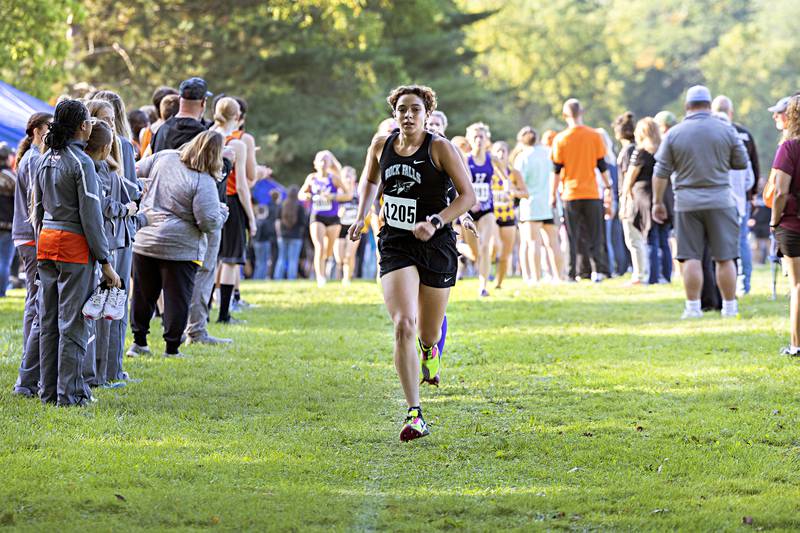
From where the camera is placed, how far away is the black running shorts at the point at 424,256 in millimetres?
8516

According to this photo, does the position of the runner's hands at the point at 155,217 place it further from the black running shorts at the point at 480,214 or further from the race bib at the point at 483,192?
the black running shorts at the point at 480,214

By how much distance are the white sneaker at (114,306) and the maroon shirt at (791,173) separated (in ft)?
17.6

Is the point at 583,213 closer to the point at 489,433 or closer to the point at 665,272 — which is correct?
the point at 665,272

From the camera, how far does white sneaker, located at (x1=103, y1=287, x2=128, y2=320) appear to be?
30.0 feet

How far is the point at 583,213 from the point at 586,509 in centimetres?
1411

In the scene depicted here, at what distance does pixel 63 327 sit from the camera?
9141 mm

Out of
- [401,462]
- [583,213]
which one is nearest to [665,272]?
[583,213]

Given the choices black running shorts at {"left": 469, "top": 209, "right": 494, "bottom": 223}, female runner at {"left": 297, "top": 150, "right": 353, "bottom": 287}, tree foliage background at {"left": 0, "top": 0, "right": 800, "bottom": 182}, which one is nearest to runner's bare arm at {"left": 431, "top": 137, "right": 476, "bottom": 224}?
black running shorts at {"left": 469, "top": 209, "right": 494, "bottom": 223}

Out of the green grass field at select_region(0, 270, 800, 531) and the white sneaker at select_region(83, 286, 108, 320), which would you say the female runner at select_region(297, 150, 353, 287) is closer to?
the green grass field at select_region(0, 270, 800, 531)

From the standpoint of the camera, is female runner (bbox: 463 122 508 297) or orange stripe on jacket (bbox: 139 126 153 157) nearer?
orange stripe on jacket (bbox: 139 126 153 157)

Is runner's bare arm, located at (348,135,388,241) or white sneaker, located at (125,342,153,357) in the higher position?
runner's bare arm, located at (348,135,388,241)

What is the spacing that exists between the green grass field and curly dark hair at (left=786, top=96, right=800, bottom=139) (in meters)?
1.80

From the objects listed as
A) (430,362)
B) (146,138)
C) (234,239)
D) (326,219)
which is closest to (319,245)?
(326,219)

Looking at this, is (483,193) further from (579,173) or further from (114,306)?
(114,306)
